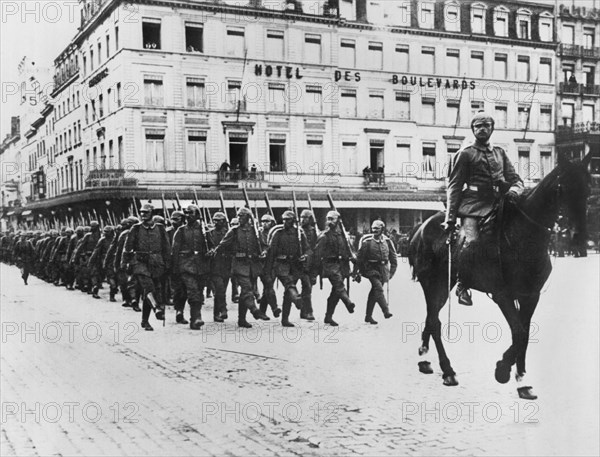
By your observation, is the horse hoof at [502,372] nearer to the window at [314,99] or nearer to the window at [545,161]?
the window at [545,161]

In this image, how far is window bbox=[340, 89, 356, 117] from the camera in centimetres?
371

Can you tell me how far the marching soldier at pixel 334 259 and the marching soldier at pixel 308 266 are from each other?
0.08 meters

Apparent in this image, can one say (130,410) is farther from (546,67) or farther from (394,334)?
(546,67)

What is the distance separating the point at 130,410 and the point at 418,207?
333cm

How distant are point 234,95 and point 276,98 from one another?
25 centimetres

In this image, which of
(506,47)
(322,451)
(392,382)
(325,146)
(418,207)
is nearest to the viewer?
(418,207)

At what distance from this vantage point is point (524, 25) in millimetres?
3379

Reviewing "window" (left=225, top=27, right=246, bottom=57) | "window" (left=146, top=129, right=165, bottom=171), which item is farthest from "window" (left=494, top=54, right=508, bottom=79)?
"window" (left=146, top=129, right=165, bottom=171)

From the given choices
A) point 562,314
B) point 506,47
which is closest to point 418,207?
point 506,47

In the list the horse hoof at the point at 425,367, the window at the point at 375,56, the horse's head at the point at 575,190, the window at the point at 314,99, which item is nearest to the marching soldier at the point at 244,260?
the window at the point at 314,99

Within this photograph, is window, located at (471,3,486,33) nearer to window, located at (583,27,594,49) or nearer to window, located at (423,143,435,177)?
window, located at (583,27,594,49)

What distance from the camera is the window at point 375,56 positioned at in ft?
11.8

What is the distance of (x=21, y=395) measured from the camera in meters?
5.90

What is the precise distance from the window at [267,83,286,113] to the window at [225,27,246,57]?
0.91 ft
